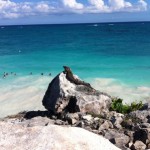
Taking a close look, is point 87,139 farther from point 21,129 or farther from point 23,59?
point 23,59

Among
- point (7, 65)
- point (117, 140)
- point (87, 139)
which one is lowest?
point (7, 65)

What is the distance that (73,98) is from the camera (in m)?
16.9

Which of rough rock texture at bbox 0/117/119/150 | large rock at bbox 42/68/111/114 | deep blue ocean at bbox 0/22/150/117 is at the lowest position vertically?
deep blue ocean at bbox 0/22/150/117

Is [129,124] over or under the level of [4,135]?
under

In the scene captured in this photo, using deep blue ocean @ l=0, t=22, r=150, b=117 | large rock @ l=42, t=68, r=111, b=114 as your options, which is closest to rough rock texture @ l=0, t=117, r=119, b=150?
large rock @ l=42, t=68, r=111, b=114

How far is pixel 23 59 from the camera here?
2468 inches

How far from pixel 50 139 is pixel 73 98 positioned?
11.1 m

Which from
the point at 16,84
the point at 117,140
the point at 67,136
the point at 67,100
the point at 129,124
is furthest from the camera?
the point at 16,84

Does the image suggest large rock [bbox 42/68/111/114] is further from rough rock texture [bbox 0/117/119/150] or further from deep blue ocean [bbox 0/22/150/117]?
deep blue ocean [bbox 0/22/150/117]

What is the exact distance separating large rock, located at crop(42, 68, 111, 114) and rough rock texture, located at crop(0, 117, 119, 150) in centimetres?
1041

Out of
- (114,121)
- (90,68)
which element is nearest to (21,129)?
(114,121)

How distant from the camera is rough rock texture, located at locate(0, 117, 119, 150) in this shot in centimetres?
570

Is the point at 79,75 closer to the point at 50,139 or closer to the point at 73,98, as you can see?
the point at 73,98

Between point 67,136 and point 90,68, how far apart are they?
43.7 meters
